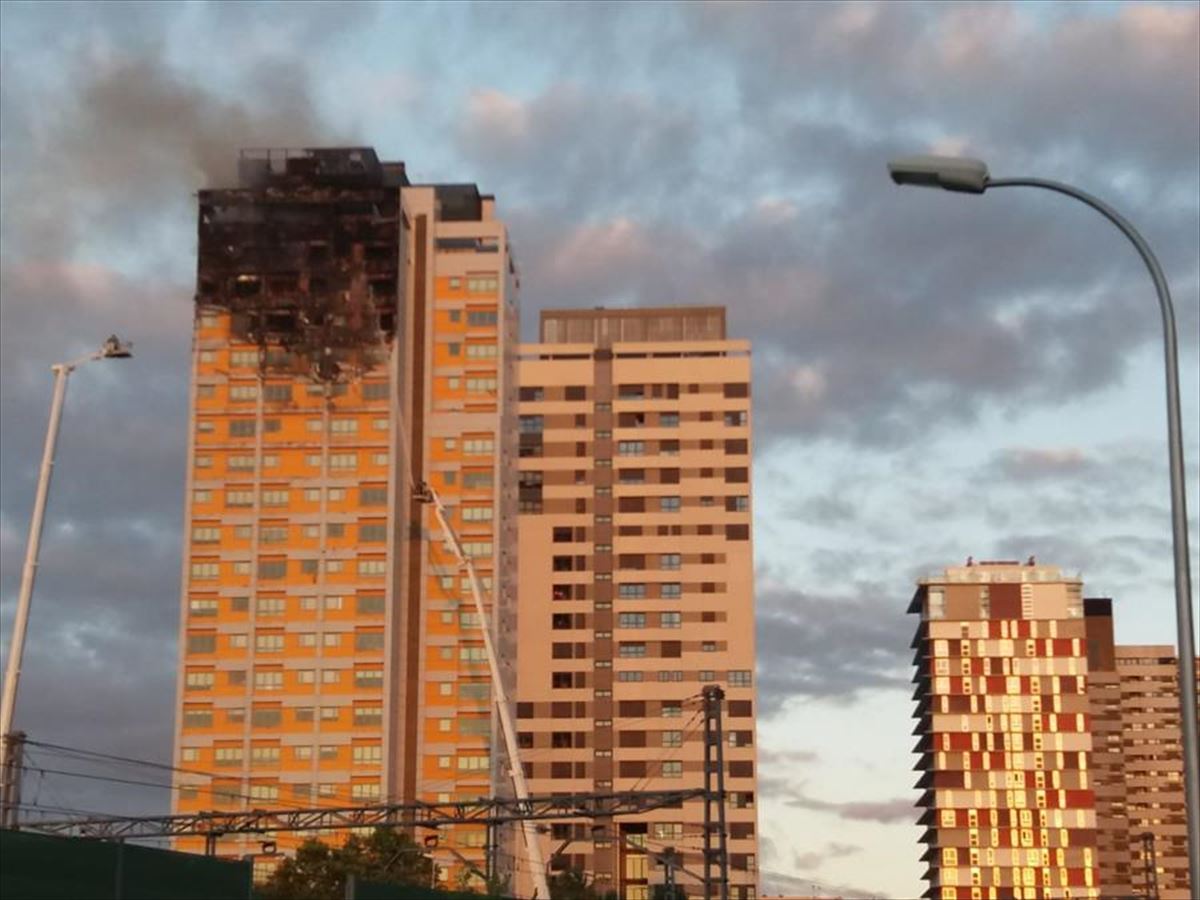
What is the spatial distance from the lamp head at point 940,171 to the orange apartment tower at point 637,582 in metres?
141

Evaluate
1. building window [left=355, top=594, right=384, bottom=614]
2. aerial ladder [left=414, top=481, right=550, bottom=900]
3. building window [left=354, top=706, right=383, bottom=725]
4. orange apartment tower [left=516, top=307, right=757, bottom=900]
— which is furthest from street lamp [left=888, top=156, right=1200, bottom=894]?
orange apartment tower [left=516, top=307, right=757, bottom=900]

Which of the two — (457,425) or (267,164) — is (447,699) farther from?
(267,164)

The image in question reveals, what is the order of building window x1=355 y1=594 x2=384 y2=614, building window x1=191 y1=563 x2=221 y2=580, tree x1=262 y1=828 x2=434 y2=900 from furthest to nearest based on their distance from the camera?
1. building window x1=191 y1=563 x2=221 y2=580
2. building window x1=355 y1=594 x2=384 y2=614
3. tree x1=262 y1=828 x2=434 y2=900

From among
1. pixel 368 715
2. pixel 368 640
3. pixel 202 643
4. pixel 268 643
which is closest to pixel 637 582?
pixel 368 640

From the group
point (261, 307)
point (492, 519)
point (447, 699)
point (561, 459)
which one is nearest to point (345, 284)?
point (261, 307)

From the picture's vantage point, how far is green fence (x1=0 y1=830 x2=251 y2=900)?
1246 inches

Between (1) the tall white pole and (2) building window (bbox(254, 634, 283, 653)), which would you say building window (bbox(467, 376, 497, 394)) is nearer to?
(2) building window (bbox(254, 634, 283, 653))

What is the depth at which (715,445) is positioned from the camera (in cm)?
17950

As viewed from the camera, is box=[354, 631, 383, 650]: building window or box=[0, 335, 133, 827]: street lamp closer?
box=[0, 335, 133, 827]: street lamp

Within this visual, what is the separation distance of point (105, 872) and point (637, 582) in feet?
476

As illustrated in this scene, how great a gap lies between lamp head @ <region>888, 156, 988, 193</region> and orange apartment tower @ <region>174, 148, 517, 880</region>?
11710cm

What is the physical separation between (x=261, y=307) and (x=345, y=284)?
6485 mm

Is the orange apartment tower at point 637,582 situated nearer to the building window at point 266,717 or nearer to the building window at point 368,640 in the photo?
the building window at point 368,640

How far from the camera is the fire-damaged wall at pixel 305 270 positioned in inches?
5748
